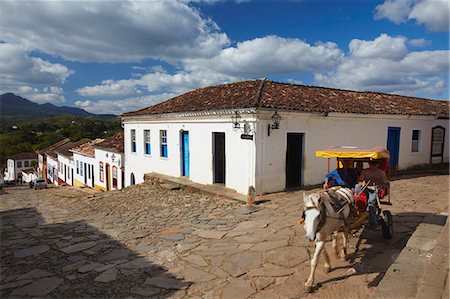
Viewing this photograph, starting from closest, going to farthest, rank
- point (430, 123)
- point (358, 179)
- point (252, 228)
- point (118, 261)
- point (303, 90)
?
point (118, 261) → point (358, 179) → point (252, 228) → point (303, 90) → point (430, 123)

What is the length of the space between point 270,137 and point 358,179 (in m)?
4.50

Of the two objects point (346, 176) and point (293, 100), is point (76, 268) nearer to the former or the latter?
point (346, 176)

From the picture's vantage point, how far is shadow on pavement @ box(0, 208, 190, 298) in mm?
4598

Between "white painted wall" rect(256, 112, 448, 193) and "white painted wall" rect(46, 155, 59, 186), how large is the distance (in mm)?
35250

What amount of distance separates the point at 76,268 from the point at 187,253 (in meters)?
1.99

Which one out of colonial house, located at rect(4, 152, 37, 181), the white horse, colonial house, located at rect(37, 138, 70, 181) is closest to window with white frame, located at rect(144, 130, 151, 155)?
the white horse

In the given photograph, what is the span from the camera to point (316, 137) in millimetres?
12438

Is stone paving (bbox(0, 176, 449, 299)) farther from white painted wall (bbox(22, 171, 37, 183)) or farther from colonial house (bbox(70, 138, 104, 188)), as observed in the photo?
white painted wall (bbox(22, 171, 37, 183))

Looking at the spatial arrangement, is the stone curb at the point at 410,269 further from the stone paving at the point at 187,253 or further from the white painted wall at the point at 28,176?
the white painted wall at the point at 28,176

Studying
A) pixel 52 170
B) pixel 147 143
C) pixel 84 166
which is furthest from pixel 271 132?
pixel 52 170

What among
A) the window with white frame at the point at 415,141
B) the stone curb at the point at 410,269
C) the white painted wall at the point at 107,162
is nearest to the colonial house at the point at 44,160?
the white painted wall at the point at 107,162

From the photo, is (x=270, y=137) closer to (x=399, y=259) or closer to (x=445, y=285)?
(x=399, y=259)

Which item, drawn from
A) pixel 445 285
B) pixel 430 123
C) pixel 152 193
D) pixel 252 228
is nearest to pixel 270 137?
pixel 252 228

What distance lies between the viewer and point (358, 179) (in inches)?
271
